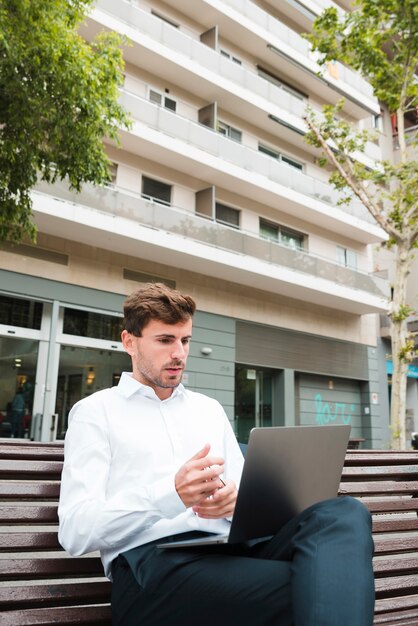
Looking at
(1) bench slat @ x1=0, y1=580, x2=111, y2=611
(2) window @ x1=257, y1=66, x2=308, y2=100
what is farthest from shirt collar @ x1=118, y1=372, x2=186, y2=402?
(2) window @ x1=257, y1=66, x2=308, y2=100

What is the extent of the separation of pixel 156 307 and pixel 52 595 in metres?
1.15

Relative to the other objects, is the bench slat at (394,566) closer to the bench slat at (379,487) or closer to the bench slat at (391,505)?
the bench slat at (391,505)

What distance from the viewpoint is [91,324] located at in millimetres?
13016

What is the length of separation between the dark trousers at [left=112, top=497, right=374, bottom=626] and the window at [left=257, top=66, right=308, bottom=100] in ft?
63.2

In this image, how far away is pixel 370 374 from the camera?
64.4 ft

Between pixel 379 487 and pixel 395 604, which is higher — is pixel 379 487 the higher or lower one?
the higher one

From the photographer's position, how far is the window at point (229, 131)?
17.2 meters

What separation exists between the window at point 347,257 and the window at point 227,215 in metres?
4.95

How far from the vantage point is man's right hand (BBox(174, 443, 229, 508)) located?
1.74 meters

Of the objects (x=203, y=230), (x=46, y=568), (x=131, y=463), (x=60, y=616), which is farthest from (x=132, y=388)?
(x=203, y=230)

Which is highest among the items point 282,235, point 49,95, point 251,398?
point 282,235

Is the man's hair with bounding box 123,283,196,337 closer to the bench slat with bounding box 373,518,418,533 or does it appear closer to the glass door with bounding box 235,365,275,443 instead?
the bench slat with bounding box 373,518,418,533

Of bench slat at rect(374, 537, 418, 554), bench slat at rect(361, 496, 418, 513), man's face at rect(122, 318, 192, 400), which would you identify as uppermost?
man's face at rect(122, 318, 192, 400)

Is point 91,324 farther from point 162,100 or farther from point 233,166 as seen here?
point 162,100
